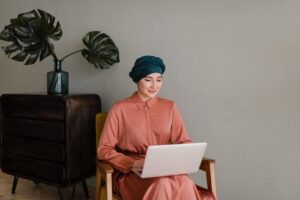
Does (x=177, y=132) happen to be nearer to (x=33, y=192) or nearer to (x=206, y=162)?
(x=206, y=162)

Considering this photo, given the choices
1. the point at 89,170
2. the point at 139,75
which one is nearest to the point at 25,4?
the point at 89,170

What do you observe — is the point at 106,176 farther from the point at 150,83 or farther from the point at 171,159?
the point at 150,83

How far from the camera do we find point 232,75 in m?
2.29

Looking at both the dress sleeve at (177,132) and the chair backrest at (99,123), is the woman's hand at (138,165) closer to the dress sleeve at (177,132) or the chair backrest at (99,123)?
the dress sleeve at (177,132)

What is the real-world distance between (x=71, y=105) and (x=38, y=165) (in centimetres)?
63

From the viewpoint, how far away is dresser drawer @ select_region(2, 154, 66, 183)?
8.30ft

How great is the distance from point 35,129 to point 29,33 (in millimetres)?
815

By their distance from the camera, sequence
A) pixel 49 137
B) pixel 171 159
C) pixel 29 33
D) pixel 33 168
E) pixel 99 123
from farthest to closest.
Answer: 1. pixel 33 168
2. pixel 49 137
3. pixel 29 33
4. pixel 99 123
5. pixel 171 159

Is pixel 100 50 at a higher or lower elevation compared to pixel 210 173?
higher

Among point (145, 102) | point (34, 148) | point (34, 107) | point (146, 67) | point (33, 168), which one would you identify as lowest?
point (33, 168)

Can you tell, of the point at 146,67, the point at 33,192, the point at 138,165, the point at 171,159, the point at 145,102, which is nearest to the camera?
the point at 171,159

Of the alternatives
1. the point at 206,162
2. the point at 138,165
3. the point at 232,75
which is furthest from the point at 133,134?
the point at 232,75

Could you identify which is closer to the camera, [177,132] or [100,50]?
[177,132]

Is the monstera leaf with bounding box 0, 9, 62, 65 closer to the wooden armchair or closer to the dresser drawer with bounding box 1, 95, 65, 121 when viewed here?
the dresser drawer with bounding box 1, 95, 65, 121
